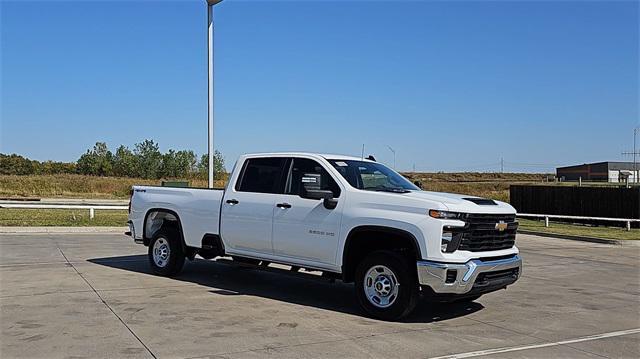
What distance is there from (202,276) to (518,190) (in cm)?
2978

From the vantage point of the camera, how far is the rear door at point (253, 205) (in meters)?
9.48

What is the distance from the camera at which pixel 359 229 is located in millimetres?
8383

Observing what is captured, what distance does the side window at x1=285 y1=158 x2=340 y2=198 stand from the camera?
358 inches

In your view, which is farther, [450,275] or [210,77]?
[210,77]

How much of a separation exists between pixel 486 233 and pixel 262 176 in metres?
3.53

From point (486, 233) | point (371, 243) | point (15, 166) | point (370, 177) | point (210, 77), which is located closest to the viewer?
point (486, 233)

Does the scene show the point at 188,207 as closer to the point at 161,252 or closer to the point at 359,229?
the point at 161,252

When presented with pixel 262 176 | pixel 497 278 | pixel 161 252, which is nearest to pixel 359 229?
pixel 497 278

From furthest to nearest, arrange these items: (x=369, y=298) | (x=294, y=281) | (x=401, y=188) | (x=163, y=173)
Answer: (x=163, y=173) < (x=294, y=281) < (x=401, y=188) < (x=369, y=298)

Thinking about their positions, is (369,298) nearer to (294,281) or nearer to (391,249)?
(391,249)

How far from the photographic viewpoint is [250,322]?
7754 millimetres

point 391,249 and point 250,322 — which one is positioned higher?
point 391,249

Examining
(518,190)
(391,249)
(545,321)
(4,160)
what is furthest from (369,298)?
(4,160)

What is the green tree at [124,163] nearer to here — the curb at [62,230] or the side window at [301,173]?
the curb at [62,230]
